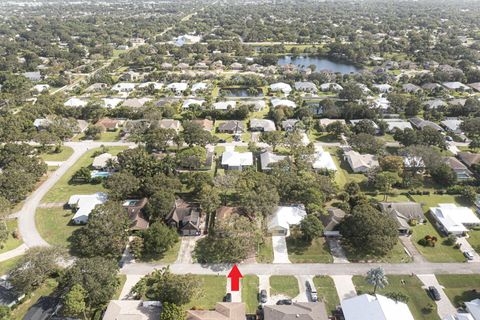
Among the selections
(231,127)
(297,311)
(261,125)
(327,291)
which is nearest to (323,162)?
(261,125)

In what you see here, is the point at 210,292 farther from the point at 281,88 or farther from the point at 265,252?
the point at 281,88

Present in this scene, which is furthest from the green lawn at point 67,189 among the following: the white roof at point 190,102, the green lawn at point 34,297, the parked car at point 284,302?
the parked car at point 284,302

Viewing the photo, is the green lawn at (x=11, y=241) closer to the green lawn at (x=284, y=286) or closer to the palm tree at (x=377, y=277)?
the green lawn at (x=284, y=286)

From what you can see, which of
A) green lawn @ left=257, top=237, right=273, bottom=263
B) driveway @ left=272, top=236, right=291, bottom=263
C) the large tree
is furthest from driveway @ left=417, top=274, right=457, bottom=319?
green lawn @ left=257, top=237, right=273, bottom=263

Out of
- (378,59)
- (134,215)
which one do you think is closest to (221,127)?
(134,215)

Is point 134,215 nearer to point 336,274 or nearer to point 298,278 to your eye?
point 298,278

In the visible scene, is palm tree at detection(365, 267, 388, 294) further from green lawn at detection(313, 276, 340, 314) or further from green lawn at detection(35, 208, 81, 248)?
green lawn at detection(35, 208, 81, 248)
